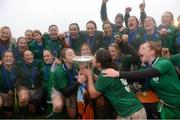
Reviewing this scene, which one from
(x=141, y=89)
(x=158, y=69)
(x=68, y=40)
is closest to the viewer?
(x=158, y=69)

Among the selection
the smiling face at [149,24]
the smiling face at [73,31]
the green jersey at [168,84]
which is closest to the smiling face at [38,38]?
the smiling face at [73,31]

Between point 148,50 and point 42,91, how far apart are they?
11.3 ft

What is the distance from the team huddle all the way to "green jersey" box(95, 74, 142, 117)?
21mm

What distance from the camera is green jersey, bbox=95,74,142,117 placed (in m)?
5.66

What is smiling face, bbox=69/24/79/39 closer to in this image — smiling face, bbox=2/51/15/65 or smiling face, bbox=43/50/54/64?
smiling face, bbox=43/50/54/64

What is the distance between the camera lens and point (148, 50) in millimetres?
5812

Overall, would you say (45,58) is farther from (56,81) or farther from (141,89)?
(141,89)

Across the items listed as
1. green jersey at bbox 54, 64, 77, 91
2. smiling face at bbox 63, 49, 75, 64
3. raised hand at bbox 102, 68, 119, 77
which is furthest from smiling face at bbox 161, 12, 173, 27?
raised hand at bbox 102, 68, 119, 77

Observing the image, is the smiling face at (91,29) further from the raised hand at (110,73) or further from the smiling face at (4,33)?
the raised hand at (110,73)

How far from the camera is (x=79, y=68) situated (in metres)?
6.69

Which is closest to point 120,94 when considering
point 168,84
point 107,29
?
point 168,84

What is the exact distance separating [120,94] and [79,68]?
1228 mm

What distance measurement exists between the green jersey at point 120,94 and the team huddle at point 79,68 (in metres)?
0.02

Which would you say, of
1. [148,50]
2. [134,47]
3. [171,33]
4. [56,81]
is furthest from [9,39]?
[148,50]
